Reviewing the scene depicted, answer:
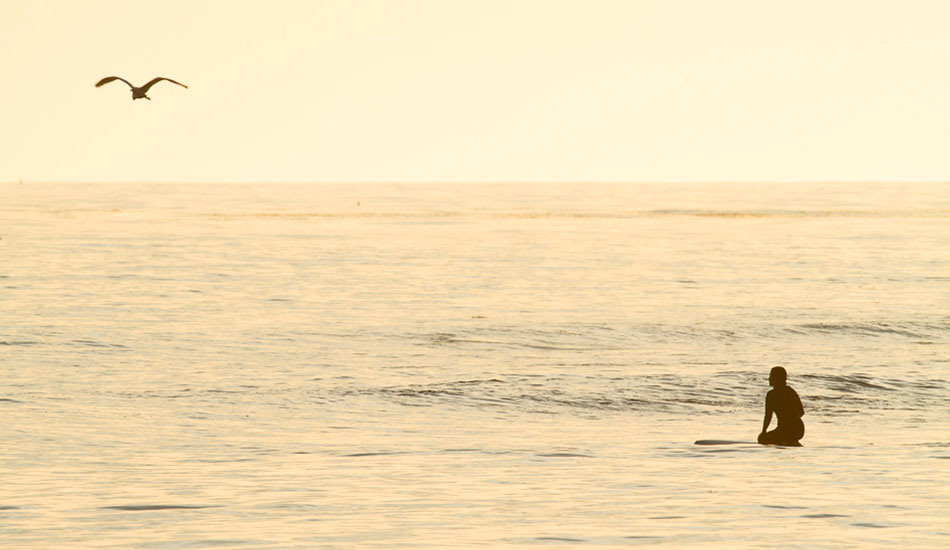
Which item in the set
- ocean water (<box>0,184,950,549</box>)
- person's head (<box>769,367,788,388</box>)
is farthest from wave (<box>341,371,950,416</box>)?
person's head (<box>769,367,788,388</box>)

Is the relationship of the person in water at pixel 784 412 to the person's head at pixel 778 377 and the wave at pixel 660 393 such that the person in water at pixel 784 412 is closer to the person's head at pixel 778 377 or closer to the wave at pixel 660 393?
the person's head at pixel 778 377

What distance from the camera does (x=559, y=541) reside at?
12.9 meters

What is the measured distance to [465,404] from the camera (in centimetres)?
2312

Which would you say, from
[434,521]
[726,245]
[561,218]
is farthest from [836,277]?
[561,218]

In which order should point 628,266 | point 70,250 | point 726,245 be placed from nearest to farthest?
point 628,266
point 70,250
point 726,245

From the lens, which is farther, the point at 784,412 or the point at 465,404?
the point at 465,404

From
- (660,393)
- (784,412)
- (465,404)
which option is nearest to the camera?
(784,412)

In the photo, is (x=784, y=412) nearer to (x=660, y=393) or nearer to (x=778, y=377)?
(x=778, y=377)

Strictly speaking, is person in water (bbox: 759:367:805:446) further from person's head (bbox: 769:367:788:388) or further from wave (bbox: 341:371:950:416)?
wave (bbox: 341:371:950:416)

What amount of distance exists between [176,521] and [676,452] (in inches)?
274

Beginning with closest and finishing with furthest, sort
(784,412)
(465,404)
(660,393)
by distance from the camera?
(784,412), (465,404), (660,393)

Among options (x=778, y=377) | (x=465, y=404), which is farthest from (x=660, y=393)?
(x=778, y=377)

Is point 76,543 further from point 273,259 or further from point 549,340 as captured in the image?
point 273,259

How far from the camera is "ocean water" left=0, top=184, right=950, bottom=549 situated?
1381 centimetres
